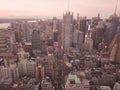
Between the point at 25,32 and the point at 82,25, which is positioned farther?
the point at 82,25

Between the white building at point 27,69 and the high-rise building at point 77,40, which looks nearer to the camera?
the white building at point 27,69

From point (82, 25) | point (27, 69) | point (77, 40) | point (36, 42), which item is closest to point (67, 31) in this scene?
point (77, 40)

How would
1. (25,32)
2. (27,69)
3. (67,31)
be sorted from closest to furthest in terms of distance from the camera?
(27,69) → (67,31) → (25,32)

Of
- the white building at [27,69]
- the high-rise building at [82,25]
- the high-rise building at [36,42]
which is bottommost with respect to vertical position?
the white building at [27,69]

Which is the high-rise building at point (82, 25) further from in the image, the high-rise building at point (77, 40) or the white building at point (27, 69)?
the white building at point (27, 69)

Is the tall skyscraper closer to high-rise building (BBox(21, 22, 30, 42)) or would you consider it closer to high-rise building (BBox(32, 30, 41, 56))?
high-rise building (BBox(32, 30, 41, 56))

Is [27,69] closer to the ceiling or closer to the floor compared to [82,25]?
closer to the floor

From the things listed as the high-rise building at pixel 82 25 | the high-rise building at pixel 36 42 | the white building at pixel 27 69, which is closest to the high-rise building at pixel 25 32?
the high-rise building at pixel 36 42

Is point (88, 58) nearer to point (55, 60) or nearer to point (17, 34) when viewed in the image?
point (55, 60)

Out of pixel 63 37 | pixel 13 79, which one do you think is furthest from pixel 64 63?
pixel 63 37

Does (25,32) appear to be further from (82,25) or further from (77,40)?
(82,25)

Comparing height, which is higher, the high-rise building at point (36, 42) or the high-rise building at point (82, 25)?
the high-rise building at point (82, 25)
